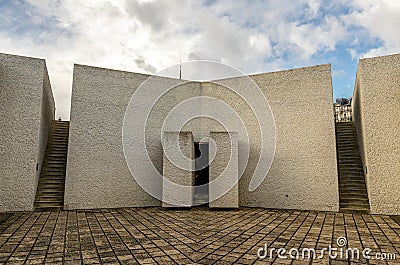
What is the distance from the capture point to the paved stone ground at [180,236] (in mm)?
3791

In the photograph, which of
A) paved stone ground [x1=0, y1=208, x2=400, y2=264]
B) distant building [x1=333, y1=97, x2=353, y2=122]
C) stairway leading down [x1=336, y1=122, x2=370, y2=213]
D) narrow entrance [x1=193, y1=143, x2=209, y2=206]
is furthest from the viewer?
distant building [x1=333, y1=97, x2=353, y2=122]

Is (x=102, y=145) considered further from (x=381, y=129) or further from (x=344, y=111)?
(x=344, y=111)

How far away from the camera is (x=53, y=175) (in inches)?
340

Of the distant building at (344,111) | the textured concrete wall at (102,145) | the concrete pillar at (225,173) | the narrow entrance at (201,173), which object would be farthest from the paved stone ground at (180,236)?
the distant building at (344,111)

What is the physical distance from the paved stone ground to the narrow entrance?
1.80 meters

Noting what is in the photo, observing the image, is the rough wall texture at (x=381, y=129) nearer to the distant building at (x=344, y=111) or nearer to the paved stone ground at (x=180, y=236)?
the paved stone ground at (x=180, y=236)

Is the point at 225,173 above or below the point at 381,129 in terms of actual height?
below

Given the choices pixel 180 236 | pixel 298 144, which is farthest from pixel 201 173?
pixel 180 236

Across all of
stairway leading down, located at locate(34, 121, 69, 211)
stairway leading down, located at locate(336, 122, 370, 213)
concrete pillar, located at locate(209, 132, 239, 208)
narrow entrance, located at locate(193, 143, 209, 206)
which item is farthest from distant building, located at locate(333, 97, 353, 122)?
stairway leading down, located at locate(34, 121, 69, 211)

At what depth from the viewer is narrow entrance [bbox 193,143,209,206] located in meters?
9.41

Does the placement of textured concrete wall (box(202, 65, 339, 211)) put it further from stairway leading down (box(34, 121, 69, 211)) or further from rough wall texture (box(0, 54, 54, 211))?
rough wall texture (box(0, 54, 54, 211))

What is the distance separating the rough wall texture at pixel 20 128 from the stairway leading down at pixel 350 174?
812 cm

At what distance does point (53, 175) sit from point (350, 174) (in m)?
8.55

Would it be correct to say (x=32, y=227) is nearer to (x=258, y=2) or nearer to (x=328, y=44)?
(x=258, y=2)
